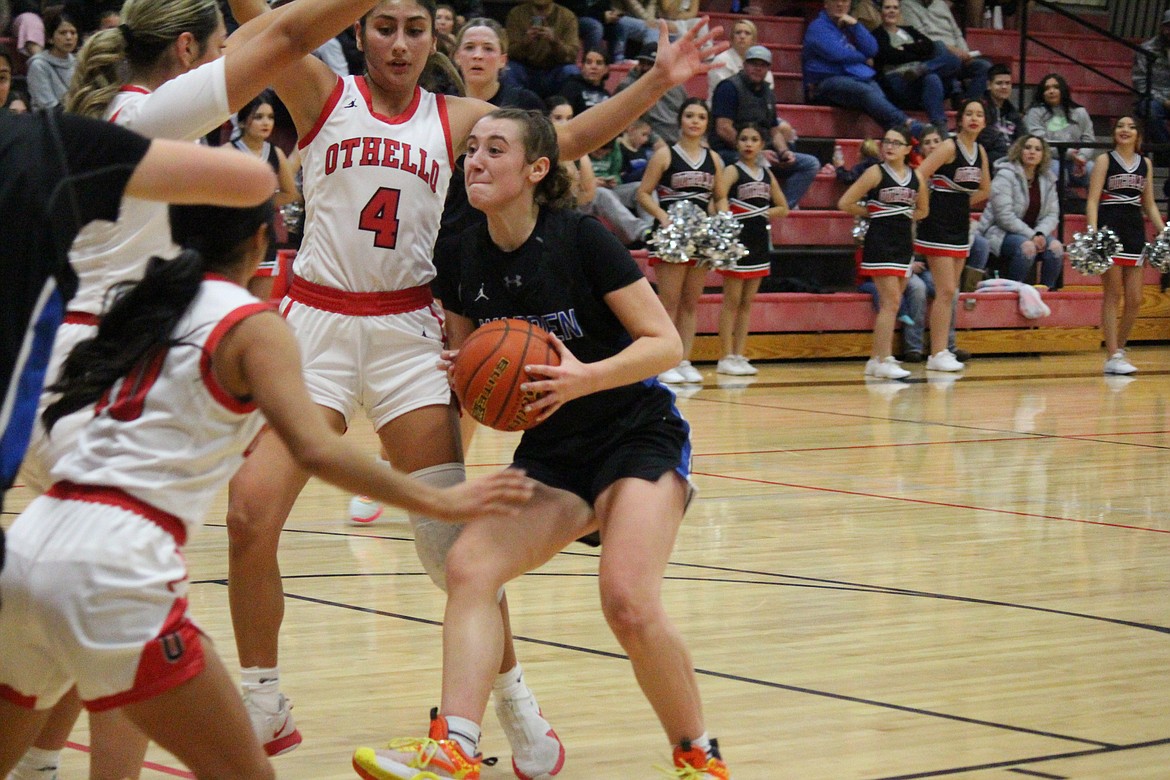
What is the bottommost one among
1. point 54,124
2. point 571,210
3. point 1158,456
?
point 1158,456

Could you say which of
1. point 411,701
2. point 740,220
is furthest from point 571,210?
point 740,220

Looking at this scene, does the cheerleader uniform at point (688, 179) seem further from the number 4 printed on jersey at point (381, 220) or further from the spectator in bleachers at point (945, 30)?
the number 4 printed on jersey at point (381, 220)

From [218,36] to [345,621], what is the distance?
200 cm

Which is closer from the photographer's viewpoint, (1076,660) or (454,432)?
(454,432)

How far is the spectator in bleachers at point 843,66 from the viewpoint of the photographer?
1529cm

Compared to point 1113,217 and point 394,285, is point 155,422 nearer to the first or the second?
point 394,285

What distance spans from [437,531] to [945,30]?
14249mm

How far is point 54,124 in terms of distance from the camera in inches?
84.4

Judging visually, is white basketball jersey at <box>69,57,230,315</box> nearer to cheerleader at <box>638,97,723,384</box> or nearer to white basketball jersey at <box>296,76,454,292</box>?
white basketball jersey at <box>296,76,454,292</box>

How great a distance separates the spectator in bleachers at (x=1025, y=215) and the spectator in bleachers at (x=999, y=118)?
23cm

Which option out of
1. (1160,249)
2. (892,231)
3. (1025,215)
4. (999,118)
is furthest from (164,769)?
(999,118)

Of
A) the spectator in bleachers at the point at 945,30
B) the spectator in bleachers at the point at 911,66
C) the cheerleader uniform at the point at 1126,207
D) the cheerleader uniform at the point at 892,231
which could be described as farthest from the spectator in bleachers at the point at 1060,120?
the cheerleader uniform at the point at 892,231

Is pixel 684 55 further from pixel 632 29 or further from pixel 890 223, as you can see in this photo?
pixel 632 29

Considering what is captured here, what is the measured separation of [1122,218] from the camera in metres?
13.2
